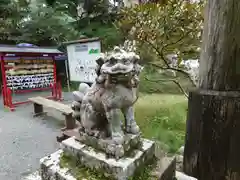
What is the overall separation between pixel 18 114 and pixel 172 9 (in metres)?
4.25

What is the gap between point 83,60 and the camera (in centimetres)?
387

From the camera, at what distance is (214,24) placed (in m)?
1.33

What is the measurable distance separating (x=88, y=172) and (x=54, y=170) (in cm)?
24

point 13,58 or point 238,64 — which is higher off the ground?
point 13,58

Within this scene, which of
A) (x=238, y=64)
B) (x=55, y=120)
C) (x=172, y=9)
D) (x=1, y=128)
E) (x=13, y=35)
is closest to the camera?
(x=238, y=64)

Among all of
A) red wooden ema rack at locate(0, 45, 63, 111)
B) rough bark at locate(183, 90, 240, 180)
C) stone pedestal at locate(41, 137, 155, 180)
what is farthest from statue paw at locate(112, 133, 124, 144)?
red wooden ema rack at locate(0, 45, 63, 111)

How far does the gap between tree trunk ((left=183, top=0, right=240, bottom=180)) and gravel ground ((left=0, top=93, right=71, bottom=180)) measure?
2034 mm

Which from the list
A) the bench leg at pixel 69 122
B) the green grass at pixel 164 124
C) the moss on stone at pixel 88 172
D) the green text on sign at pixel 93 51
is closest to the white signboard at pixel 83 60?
the green text on sign at pixel 93 51

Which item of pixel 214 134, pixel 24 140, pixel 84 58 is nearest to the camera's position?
pixel 214 134

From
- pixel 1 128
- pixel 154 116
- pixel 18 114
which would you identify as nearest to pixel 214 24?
pixel 154 116

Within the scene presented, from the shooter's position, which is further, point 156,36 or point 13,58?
point 13,58

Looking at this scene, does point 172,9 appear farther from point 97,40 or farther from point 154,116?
point 154,116

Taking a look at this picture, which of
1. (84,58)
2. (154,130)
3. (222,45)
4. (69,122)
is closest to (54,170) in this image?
(222,45)

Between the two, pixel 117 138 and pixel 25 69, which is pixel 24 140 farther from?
pixel 117 138
